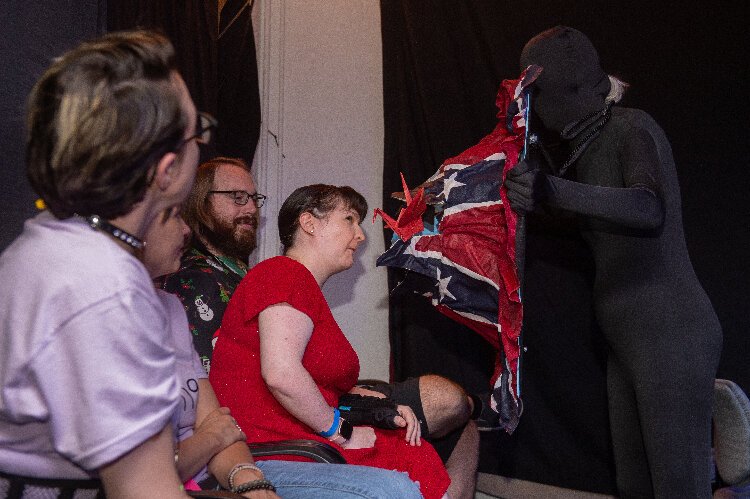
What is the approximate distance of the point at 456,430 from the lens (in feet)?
8.66

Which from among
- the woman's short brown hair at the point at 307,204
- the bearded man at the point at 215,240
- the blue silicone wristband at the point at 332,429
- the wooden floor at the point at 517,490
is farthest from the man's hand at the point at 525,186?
the wooden floor at the point at 517,490

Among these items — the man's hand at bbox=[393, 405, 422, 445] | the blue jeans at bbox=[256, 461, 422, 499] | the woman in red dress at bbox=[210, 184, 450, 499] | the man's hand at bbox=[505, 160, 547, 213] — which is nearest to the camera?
the blue jeans at bbox=[256, 461, 422, 499]

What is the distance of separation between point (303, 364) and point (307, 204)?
1.97 ft

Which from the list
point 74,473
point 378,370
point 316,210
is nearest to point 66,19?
point 316,210

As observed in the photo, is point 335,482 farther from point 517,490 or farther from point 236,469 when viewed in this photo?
point 517,490

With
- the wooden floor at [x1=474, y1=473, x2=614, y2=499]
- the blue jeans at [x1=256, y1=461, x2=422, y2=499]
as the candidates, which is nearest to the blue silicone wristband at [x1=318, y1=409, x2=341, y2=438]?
the blue jeans at [x1=256, y1=461, x2=422, y2=499]

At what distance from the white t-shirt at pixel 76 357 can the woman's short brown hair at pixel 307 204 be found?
4.32 feet

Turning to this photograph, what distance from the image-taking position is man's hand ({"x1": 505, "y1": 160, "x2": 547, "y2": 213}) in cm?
192

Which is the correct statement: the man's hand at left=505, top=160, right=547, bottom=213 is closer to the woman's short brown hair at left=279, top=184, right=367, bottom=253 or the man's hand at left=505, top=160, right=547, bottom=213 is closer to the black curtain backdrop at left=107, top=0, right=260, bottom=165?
the woman's short brown hair at left=279, top=184, right=367, bottom=253

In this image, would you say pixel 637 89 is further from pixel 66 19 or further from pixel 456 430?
pixel 66 19

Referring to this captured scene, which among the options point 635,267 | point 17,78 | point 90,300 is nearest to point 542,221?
point 635,267

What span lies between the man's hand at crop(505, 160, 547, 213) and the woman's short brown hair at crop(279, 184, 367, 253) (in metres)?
0.58

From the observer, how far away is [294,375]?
178 cm

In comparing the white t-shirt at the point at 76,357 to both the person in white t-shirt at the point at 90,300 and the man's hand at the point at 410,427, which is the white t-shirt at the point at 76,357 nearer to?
the person in white t-shirt at the point at 90,300
